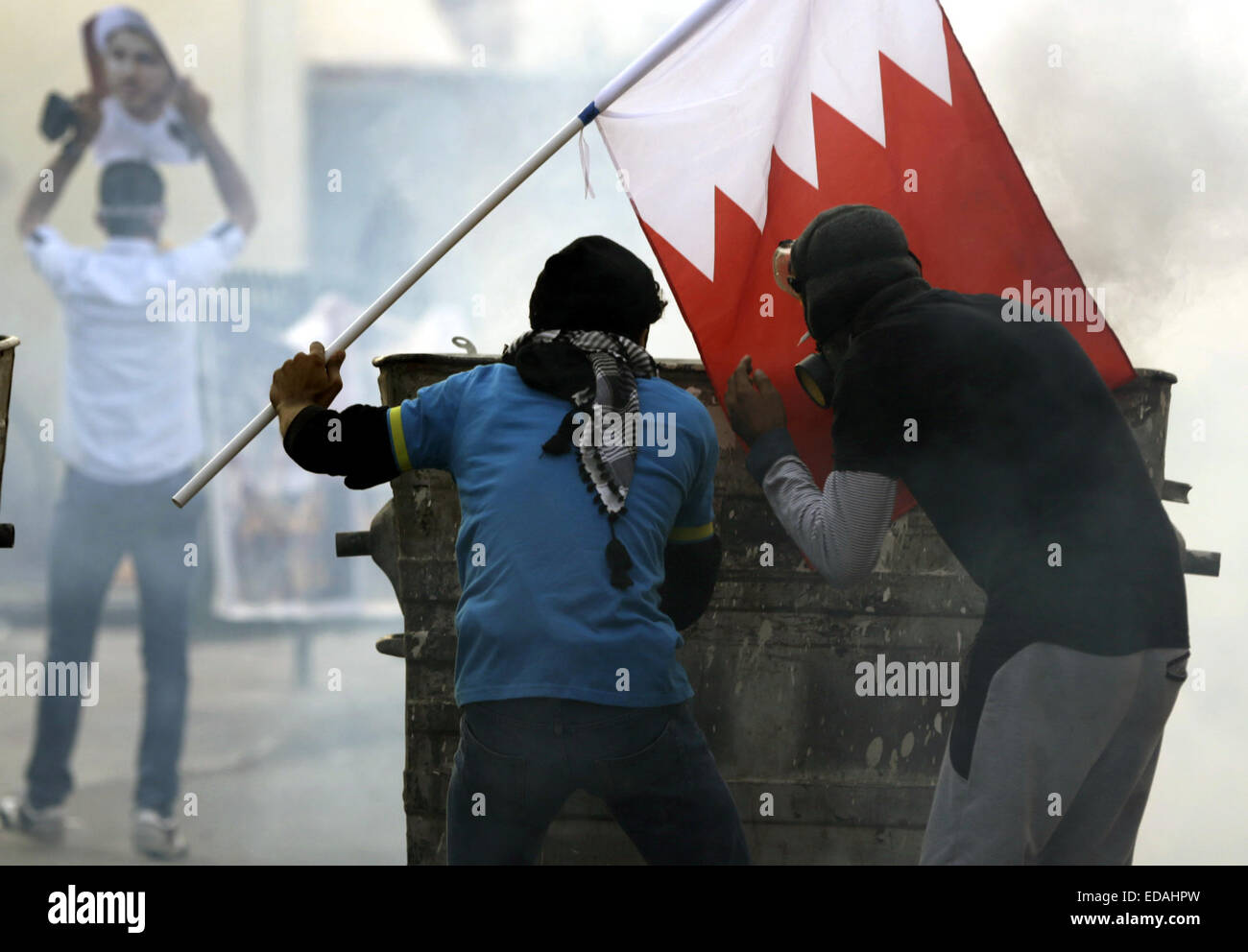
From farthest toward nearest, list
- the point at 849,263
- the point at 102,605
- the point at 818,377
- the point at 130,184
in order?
the point at 130,184 < the point at 102,605 < the point at 818,377 < the point at 849,263

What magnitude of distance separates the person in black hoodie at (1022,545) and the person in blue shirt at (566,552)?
1.15 ft

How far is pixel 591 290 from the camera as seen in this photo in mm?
2465

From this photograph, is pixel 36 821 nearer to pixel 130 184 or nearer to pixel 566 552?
pixel 130 184

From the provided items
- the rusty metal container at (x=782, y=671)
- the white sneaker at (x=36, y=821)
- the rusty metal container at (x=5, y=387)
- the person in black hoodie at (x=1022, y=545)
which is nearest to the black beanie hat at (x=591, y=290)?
the person in black hoodie at (x=1022, y=545)

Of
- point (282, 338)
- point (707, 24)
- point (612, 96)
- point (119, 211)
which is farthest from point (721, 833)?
point (282, 338)

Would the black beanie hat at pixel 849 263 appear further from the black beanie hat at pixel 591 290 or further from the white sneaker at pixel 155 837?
the white sneaker at pixel 155 837

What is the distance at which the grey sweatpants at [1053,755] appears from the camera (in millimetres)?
2359

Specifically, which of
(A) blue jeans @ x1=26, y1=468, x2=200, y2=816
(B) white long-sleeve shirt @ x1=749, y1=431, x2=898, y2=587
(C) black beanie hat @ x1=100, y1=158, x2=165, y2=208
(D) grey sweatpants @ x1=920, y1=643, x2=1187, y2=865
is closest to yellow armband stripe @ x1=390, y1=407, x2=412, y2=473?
(B) white long-sleeve shirt @ x1=749, y1=431, x2=898, y2=587

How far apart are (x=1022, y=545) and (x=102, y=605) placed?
4677mm

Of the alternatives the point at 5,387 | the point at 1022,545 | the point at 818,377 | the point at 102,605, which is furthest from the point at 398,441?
the point at 102,605

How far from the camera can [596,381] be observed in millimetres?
2414

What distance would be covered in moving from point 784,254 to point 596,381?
95 cm

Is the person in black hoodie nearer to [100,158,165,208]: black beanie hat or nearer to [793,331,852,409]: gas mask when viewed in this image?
[793,331,852,409]: gas mask

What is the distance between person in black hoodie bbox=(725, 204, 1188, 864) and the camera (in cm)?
237
